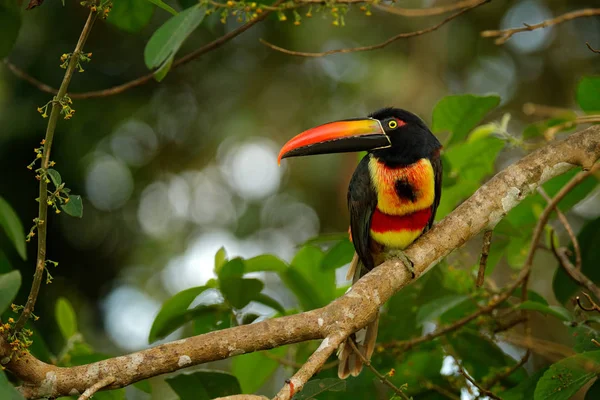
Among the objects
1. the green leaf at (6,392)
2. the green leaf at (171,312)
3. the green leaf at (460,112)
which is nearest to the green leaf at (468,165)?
the green leaf at (460,112)

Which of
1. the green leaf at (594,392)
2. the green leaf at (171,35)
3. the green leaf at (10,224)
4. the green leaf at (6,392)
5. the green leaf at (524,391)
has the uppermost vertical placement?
the green leaf at (171,35)

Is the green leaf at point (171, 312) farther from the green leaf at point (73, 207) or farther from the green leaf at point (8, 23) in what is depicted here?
the green leaf at point (8, 23)

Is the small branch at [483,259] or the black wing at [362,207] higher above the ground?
the black wing at [362,207]

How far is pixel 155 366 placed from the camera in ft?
6.39

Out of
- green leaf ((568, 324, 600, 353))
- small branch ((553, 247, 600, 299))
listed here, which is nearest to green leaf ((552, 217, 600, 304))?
small branch ((553, 247, 600, 299))

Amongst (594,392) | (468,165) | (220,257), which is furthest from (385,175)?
(594,392)

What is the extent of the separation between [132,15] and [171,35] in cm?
57

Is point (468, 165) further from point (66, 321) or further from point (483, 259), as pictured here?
point (66, 321)

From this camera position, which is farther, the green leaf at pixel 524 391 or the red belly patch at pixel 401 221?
the red belly patch at pixel 401 221

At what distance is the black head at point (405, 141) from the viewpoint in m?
3.03

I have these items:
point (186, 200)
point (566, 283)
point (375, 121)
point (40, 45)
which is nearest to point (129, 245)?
point (186, 200)

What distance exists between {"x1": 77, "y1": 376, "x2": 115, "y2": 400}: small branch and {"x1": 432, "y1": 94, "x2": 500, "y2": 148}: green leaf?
175 centimetres

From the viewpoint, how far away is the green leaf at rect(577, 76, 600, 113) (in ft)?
9.13

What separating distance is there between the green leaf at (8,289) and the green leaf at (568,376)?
1.52 metres
